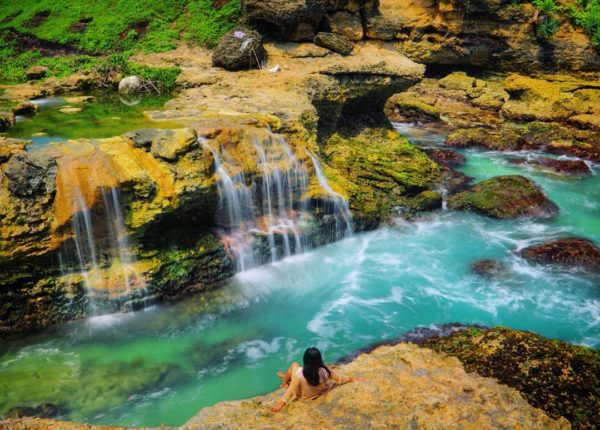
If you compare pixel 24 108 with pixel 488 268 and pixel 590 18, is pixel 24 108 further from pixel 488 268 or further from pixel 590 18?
pixel 590 18

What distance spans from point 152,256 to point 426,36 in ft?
65.3

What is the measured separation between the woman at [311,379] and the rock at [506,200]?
9827mm

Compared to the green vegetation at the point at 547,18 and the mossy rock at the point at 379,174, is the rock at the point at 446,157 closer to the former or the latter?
the mossy rock at the point at 379,174

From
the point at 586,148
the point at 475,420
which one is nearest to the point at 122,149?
the point at 475,420

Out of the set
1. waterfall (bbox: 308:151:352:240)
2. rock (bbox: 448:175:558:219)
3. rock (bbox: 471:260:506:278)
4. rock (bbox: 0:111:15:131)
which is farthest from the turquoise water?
rock (bbox: 0:111:15:131)

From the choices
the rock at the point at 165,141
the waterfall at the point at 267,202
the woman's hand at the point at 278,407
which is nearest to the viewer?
the woman's hand at the point at 278,407

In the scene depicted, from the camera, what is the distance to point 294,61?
15.6m

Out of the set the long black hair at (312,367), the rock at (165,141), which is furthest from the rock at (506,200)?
the long black hair at (312,367)

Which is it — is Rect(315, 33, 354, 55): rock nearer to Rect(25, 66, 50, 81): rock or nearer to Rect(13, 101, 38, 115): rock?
Rect(25, 66, 50, 81): rock

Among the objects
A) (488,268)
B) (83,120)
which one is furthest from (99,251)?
(488,268)

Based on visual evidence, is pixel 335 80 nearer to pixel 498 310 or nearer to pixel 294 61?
pixel 294 61

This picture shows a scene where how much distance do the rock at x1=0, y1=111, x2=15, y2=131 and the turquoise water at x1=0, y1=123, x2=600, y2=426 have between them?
16.6ft

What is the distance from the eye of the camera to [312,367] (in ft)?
16.4

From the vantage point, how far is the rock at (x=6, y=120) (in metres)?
10.1
